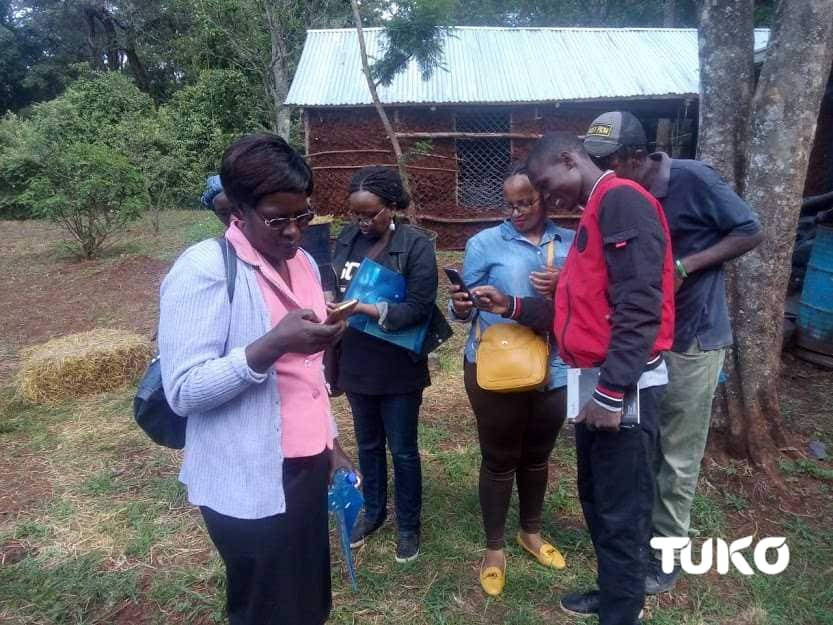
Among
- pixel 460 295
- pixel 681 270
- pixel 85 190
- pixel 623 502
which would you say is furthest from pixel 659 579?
pixel 85 190

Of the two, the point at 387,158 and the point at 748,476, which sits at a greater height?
the point at 387,158

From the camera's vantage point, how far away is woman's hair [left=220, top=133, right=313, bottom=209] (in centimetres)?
160

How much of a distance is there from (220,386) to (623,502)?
4.65 ft

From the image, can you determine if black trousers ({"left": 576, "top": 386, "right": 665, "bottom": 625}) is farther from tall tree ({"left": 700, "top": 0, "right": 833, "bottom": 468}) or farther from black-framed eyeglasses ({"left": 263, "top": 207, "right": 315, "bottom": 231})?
tall tree ({"left": 700, "top": 0, "right": 833, "bottom": 468})

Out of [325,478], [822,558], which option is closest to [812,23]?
[822,558]

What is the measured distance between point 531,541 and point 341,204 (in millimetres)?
8172

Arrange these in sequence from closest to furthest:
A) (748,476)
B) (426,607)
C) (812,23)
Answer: (426,607) < (812,23) < (748,476)

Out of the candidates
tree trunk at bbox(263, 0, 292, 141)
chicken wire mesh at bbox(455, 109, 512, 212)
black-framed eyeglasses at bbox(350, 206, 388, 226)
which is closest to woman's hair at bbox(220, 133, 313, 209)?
black-framed eyeglasses at bbox(350, 206, 388, 226)

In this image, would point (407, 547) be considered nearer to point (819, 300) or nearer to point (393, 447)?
point (393, 447)

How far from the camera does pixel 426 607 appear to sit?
275 cm

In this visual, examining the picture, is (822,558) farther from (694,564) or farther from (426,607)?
(426,607)

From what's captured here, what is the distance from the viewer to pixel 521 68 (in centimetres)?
1089

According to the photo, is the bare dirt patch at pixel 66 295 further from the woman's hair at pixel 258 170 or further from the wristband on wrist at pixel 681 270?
the wristband on wrist at pixel 681 270

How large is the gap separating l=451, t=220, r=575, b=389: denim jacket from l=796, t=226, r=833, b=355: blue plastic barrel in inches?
139
